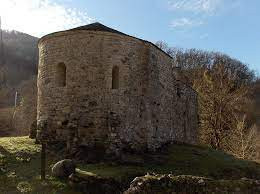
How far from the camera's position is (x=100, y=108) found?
17922 mm

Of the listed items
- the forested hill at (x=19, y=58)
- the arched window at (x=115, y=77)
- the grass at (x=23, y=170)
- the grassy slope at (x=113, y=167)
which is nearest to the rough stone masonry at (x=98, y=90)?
the arched window at (x=115, y=77)

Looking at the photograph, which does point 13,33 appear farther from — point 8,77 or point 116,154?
point 116,154

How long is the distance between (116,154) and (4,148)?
4.70 metres

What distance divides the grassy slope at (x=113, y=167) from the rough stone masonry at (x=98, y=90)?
1.36m

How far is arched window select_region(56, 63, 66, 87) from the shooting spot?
61.7 feet

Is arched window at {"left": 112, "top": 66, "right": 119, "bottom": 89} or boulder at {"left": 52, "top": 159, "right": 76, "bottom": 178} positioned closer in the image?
boulder at {"left": 52, "top": 159, "right": 76, "bottom": 178}

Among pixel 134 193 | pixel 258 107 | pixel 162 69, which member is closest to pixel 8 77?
pixel 258 107

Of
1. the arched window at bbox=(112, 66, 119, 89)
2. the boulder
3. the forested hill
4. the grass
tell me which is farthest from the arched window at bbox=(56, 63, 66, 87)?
the forested hill

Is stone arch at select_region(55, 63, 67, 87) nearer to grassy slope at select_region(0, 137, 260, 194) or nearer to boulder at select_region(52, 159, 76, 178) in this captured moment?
grassy slope at select_region(0, 137, 260, 194)

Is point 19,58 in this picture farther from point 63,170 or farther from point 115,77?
point 63,170

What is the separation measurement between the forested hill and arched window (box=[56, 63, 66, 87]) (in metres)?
47.6

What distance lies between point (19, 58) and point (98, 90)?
5644cm

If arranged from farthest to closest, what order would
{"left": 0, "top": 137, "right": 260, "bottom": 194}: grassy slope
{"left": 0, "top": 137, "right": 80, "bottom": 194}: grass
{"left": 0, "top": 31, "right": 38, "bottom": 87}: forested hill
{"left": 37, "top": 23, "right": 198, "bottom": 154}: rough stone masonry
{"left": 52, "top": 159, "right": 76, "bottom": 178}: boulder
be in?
{"left": 0, "top": 31, "right": 38, "bottom": 87}: forested hill → {"left": 37, "top": 23, "right": 198, "bottom": 154}: rough stone masonry → {"left": 52, "top": 159, "right": 76, "bottom": 178}: boulder → {"left": 0, "top": 137, "right": 260, "bottom": 194}: grassy slope → {"left": 0, "top": 137, "right": 80, "bottom": 194}: grass

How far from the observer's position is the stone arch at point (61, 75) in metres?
18.8
